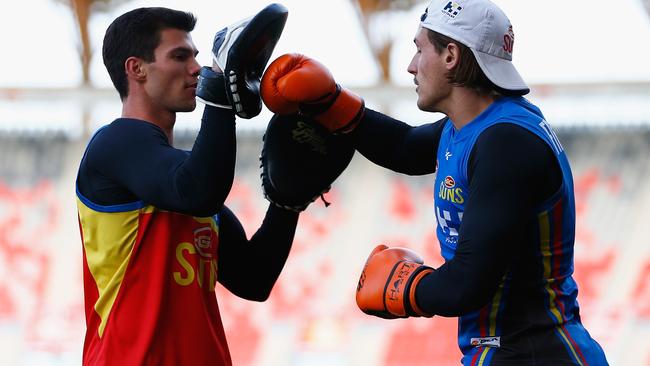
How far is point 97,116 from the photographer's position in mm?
12617

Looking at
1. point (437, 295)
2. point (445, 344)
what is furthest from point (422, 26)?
point (445, 344)

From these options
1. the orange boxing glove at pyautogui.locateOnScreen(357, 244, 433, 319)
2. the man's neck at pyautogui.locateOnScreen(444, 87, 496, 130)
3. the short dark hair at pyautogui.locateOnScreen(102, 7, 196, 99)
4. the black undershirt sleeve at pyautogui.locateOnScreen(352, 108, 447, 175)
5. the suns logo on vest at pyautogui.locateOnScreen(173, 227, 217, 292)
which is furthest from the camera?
the black undershirt sleeve at pyautogui.locateOnScreen(352, 108, 447, 175)

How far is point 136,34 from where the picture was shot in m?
2.94

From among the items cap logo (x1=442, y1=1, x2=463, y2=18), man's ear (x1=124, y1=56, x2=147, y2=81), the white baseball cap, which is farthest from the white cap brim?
man's ear (x1=124, y1=56, x2=147, y2=81)

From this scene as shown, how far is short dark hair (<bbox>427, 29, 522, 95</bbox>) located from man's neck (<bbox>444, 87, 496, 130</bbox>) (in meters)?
0.02

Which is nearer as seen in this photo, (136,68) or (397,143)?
(136,68)

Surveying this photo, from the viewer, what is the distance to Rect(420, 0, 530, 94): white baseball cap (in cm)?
258

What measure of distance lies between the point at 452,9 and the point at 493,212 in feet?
2.07

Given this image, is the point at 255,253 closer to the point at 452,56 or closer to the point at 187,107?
the point at 187,107

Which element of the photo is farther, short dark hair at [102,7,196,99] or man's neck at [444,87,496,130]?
short dark hair at [102,7,196,99]

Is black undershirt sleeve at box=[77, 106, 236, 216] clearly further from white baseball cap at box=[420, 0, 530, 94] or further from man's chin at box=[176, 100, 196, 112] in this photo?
white baseball cap at box=[420, 0, 530, 94]

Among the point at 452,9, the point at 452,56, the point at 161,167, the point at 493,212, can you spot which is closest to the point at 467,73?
the point at 452,56

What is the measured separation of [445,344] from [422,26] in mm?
8032

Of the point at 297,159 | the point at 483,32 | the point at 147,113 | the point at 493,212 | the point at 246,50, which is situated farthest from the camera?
the point at 297,159
